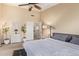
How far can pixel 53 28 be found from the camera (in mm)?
2213

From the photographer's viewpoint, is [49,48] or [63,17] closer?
[49,48]

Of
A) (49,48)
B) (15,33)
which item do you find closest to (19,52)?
(15,33)

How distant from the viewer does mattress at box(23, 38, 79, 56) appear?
1.97 metres

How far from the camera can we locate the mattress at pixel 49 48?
6.46 feet

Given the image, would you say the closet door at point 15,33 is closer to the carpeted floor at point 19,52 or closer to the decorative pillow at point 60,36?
the carpeted floor at point 19,52

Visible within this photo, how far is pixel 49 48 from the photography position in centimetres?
205

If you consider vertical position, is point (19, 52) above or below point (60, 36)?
below

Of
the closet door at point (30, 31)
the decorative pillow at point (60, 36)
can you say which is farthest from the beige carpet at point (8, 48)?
the decorative pillow at point (60, 36)

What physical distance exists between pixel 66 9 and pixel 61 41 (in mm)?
631

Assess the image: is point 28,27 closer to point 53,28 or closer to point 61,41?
point 53,28

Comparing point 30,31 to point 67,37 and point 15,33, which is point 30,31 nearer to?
point 15,33

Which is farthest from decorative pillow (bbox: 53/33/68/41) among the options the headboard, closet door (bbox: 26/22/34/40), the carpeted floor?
the carpeted floor

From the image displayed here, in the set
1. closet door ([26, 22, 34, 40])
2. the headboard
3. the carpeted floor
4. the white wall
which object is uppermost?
the white wall

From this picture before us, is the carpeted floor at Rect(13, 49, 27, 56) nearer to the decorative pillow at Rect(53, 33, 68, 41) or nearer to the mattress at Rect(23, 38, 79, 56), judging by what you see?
the mattress at Rect(23, 38, 79, 56)
